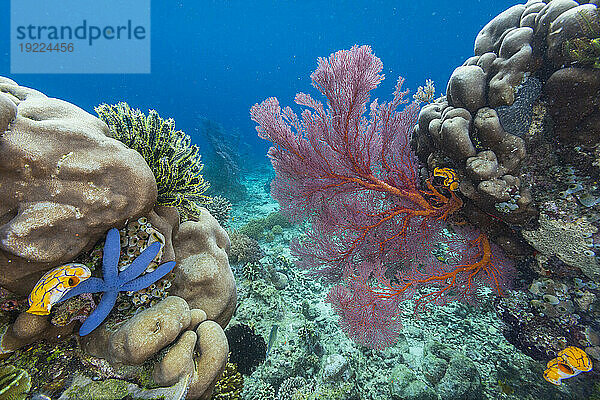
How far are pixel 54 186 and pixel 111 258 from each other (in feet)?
2.42

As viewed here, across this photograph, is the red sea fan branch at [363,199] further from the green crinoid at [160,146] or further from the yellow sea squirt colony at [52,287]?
the yellow sea squirt colony at [52,287]

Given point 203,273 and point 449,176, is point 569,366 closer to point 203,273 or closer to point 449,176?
point 449,176

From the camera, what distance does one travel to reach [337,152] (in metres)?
3.96

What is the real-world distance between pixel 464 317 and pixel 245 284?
3.80 meters

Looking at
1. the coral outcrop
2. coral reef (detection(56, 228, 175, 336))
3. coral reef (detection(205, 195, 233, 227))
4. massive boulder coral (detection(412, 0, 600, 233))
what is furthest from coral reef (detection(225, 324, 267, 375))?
massive boulder coral (detection(412, 0, 600, 233))

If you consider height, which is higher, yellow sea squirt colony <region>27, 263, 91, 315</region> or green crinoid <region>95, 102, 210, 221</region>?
green crinoid <region>95, 102, 210, 221</region>

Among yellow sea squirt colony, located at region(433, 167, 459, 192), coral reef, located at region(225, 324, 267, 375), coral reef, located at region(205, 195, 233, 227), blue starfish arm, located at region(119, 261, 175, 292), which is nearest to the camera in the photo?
blue starfish arm, located at region(119, 261, 175, 292)

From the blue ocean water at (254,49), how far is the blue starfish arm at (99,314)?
196ft

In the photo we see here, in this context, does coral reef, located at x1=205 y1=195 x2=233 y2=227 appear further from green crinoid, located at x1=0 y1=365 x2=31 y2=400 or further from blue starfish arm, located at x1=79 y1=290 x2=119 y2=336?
green crinoid, located at x1=0 y1=365 x2=31 y2=400

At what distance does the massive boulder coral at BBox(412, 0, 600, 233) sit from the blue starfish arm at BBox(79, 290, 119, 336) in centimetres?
401

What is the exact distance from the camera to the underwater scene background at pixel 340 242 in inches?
85.1

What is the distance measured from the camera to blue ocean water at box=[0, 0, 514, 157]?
6341 cm

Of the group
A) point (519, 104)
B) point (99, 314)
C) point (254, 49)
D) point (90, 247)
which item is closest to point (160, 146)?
point (90, 247)

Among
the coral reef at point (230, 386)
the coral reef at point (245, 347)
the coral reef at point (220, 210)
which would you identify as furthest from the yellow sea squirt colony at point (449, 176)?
the coral reef at point (220, 210)
